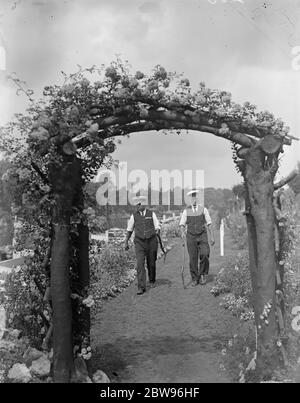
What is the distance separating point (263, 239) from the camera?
486 centimetres

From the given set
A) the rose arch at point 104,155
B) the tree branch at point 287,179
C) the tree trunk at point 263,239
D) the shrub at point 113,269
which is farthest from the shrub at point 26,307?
the shrub at point 113,269

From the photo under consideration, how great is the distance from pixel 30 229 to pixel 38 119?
1248 millimetres

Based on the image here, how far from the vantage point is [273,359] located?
4.70m

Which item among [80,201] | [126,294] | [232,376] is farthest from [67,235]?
[126,294]

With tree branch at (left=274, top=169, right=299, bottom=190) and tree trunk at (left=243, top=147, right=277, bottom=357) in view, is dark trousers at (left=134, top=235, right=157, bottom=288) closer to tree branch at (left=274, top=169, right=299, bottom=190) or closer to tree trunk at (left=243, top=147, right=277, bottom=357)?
tree trunk at (left=243, top=147, right=277, bottom=357)

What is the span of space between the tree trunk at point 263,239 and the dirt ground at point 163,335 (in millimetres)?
636

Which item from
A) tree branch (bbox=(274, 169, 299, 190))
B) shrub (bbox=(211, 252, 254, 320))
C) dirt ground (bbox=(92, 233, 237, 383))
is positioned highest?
tree branch (bbox=(274, 169, 299, 190))

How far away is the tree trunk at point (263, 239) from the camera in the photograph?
15.8 feet

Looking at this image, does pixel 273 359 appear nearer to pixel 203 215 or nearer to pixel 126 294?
pixel 203 215


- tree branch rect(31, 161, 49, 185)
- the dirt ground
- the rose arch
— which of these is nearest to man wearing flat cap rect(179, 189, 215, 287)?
the dirt ground

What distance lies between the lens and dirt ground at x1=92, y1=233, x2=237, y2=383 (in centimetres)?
514

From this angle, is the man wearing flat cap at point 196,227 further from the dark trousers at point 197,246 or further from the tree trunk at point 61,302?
the tree trunk at point 61,302

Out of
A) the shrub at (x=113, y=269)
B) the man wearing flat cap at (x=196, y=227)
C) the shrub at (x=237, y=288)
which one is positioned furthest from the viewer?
the shrub at (x=113, y=269)

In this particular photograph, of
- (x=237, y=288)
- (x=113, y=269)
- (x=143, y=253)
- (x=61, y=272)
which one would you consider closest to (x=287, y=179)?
(x=61, y=272)
